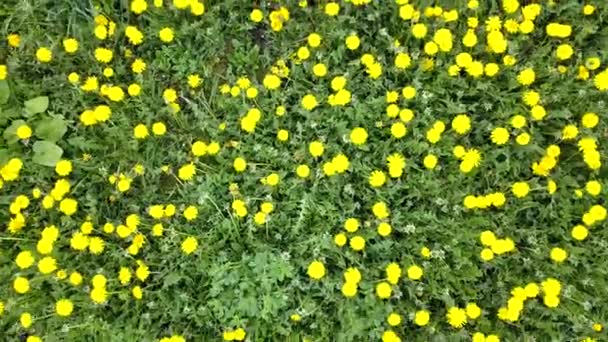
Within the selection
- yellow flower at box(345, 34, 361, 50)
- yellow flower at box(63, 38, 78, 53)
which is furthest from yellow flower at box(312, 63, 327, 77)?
yellow flower at box(63, 38, 78, 53)

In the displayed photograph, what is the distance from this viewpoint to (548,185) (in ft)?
11.0

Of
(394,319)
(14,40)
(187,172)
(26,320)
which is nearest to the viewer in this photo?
(394,319)

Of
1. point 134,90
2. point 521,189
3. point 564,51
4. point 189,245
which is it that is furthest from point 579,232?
point 134,90

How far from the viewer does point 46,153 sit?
359 centimetres

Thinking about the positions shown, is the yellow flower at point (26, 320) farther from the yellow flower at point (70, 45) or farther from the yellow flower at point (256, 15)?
the yellow flower at point (256, 15)

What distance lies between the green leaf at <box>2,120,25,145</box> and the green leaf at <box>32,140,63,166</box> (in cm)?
16

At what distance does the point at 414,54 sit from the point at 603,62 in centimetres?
106

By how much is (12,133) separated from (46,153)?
0.83ft

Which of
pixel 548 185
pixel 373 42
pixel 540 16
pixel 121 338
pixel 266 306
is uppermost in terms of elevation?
pixel 540 16

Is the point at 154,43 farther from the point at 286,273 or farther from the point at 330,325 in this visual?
the point at 330,325

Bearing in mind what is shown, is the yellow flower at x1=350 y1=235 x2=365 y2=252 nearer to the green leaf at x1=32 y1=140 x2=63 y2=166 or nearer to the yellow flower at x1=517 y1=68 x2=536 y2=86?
the yellow flower at x1=517 y1=68 x2=536 y2=86

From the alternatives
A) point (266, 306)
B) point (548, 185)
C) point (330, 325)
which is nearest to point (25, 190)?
point (266, 306)

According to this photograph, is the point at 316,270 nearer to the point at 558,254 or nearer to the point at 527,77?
the point at 558,254

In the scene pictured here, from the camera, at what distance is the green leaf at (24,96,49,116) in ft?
12.0
